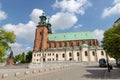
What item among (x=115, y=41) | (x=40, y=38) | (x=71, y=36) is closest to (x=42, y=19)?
(x=40, y=38)

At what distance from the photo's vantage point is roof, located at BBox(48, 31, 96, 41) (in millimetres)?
118275

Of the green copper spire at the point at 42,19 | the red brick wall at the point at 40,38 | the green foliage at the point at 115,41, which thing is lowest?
the green foliage at the point at 115,41

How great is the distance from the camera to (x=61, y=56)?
10875cm

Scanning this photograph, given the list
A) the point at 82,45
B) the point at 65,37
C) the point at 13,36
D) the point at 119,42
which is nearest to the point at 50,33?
the point at 65,37

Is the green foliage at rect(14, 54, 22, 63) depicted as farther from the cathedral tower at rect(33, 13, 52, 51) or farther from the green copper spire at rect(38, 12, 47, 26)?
the green copper spire at rect(38, 12, 47, 26)

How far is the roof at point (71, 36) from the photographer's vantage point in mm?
118275

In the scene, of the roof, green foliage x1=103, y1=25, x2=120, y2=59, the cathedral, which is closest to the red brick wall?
the cathedral

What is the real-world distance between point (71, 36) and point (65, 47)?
1243 cm

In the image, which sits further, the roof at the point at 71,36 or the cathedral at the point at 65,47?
the roof at the point at 71,36

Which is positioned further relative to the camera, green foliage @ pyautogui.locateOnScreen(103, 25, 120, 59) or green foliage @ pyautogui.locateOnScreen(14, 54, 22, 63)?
green foliage @ pyautogui.locateOnScreen(14, 54, 22, 63)

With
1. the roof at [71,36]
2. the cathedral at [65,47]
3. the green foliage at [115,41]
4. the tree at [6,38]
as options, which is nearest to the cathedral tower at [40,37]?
the cathedral at [65,47]

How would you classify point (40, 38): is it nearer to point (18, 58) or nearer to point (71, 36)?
point (71, 36)

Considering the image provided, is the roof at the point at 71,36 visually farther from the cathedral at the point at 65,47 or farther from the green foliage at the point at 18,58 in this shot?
the green foliage at the point at 18,58

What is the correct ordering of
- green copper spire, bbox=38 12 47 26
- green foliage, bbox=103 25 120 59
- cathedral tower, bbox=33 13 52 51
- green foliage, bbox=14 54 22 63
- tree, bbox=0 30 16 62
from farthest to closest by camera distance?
green foliage, bbox=14 54 22 63 → green copper spire, bbox=38 12 47 26 → cathedral tower, bbox=33 13 52 51 → tree, bbox=0 30 16 62 → green foliage, bbox=103 25 120 59
